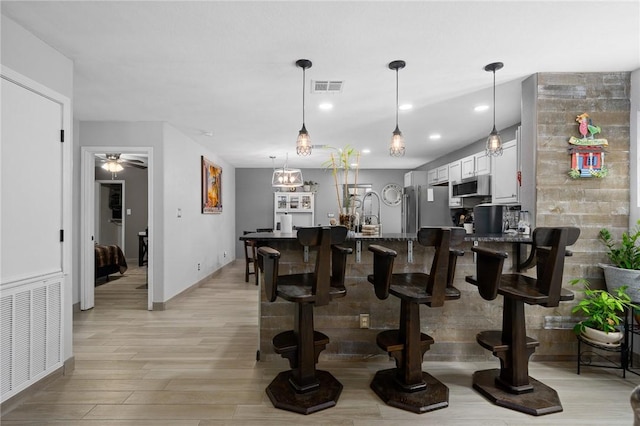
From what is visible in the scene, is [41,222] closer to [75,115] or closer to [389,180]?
[75,115]

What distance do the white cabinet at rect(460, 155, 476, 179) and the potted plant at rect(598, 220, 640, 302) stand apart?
2.13 metres

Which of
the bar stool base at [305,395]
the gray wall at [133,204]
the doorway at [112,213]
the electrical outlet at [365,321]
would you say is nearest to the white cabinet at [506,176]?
the electrical outlet at [365,321]

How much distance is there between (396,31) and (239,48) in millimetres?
1096

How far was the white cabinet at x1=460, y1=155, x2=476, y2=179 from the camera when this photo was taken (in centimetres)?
468

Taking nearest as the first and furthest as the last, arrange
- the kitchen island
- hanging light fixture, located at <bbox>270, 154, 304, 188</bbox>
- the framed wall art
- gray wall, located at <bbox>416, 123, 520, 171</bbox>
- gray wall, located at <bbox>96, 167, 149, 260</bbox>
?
the kitchen island → gray wall, located at <bbox>416, 123, 520, 171</bbox> → hanging light fixture, located at <bbox>270, 154, 304, 188</bbox> → the framed wall art → gray wall, located at <bbox>96, 167, 149, 260</bbox>

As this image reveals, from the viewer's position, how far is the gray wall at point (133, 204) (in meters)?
8.52

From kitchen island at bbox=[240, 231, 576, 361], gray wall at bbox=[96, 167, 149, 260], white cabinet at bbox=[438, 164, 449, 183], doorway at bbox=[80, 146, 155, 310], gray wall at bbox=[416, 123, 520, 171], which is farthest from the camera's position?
gray wall at bbox=[96, 167, 149, 260]

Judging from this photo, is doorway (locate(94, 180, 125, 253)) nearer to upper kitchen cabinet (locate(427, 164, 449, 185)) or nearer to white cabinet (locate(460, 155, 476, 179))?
upper kitchen cabinet (locate(427, 164, 449, 185))

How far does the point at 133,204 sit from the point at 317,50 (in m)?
7.82

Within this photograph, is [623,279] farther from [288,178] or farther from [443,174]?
[288,178]

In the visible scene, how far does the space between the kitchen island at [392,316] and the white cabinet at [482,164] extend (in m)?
1.81

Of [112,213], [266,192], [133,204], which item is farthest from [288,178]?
[112,213]

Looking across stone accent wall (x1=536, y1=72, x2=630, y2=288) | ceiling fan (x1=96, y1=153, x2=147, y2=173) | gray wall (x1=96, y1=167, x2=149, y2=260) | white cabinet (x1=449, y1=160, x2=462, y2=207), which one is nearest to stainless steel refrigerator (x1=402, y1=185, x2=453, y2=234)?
white cabinet (x1=449, y1=160, x2=462, y2=207)

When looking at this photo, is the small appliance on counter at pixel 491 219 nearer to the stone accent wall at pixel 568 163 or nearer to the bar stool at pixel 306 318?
the stone accent wall at pixel 568 163
